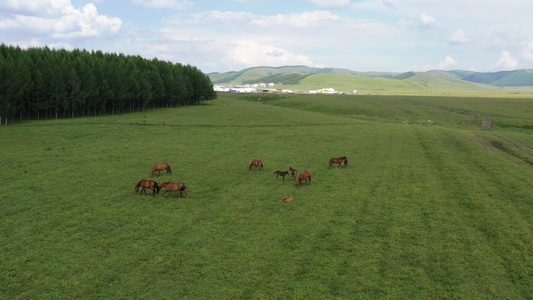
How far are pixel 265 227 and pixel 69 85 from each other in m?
70.9

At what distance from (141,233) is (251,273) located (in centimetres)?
730

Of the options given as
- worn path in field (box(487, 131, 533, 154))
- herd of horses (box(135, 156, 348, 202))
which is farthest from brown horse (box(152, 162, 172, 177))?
worn path in field (box(487, 131, 533, 154))

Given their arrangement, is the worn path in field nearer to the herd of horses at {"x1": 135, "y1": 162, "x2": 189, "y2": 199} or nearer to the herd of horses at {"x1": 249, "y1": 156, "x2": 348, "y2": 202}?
the herd of horses at {"x1": 249, "y1": 156, "x2": 348, "y2": 202}

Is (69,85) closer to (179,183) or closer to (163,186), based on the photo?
(163,186)

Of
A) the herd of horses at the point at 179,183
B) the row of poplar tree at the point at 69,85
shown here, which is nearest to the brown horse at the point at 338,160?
the herd of horses at the point at 179,183

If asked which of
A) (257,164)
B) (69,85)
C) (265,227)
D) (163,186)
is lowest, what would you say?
(265,227)

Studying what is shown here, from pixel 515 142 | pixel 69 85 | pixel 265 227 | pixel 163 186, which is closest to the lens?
pixel 265 227

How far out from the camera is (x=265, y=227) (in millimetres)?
17812

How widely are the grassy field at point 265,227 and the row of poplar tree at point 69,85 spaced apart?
2948 cm

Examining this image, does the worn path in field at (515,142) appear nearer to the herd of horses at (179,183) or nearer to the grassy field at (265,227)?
the grassy field at (265,227)

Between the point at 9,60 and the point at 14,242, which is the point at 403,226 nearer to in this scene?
the point at 14,242

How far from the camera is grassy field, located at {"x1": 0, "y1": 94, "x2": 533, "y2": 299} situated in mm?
12805

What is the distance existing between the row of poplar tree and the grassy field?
29.5 meters

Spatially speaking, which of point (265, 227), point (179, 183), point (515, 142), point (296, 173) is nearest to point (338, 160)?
point (296, 173)
